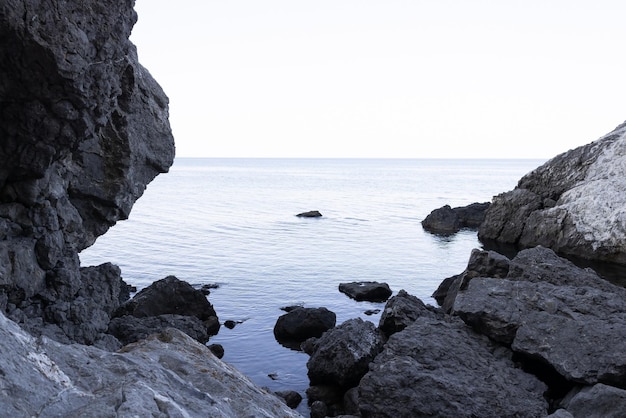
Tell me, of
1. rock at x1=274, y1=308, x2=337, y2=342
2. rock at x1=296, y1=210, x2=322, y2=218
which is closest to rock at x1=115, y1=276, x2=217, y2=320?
rock at x1=274, y1=308, x2=337, y2=342

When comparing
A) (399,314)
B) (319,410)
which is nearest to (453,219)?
(399,314)

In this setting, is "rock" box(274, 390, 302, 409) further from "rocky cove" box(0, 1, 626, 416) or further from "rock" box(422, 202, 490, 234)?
"rock" box(422, 202, 490, 234)

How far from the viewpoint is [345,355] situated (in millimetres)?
18594

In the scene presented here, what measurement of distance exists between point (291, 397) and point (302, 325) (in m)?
6.54

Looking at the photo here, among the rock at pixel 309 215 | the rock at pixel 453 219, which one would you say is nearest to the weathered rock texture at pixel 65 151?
the rock at pixel 453 219

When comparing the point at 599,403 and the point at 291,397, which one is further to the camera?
the point at 291,397

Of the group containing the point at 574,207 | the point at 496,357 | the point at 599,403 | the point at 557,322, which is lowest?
the point at 496,357

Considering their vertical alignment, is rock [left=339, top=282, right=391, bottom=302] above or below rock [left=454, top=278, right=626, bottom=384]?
below

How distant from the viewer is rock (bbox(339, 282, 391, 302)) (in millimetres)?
31188

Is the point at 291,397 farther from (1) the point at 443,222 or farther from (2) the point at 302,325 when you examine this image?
(1) the point at 443,222

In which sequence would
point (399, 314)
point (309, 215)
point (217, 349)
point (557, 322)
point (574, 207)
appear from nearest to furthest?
1. point (557, 322)
2. point (399, 314)
3. point (217, 349)
4. point (574, 207)
5. point (309, 215)

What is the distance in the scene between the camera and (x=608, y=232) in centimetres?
4219

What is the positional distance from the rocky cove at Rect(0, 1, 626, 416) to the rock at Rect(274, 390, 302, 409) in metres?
0.53

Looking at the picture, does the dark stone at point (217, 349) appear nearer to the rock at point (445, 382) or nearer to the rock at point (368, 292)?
the rock at point (445, 382)
